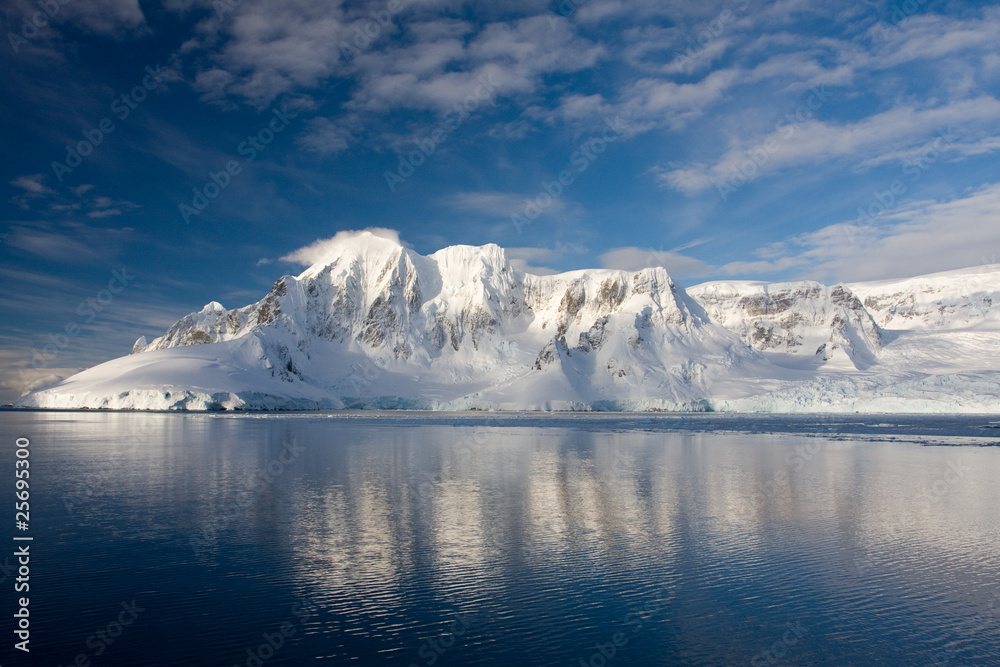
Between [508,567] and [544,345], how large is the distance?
112 m

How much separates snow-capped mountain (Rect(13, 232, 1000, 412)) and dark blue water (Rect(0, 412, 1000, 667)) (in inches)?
2493

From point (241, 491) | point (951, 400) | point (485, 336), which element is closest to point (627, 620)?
point (241, 491)

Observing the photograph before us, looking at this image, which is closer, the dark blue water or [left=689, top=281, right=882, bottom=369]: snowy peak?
the dark blue water

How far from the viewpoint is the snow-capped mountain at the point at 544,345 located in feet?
263

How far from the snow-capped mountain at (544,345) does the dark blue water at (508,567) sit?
6333cm

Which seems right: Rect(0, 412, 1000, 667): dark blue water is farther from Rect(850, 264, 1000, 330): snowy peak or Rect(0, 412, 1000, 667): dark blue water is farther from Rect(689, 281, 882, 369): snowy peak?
Rect(850, 264, 1000, 330): snowy peak

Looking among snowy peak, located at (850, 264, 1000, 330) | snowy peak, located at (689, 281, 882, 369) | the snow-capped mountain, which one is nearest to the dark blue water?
the snow-capped mountain

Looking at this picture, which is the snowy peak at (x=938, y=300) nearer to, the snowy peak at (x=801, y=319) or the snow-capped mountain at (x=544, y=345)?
the snow-capped mountain at (x=544, y=345)

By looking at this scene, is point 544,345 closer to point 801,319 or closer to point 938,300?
A: point 801,319

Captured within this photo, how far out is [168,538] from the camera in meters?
12.0

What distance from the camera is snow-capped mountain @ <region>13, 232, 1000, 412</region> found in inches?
3155

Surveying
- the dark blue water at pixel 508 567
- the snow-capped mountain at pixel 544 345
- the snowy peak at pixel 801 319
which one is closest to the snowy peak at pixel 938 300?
Result: the snow-capped mountain at pixel 544 345

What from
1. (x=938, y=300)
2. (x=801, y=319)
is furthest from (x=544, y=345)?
(x=938, y=300)

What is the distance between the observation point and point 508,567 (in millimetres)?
10297
